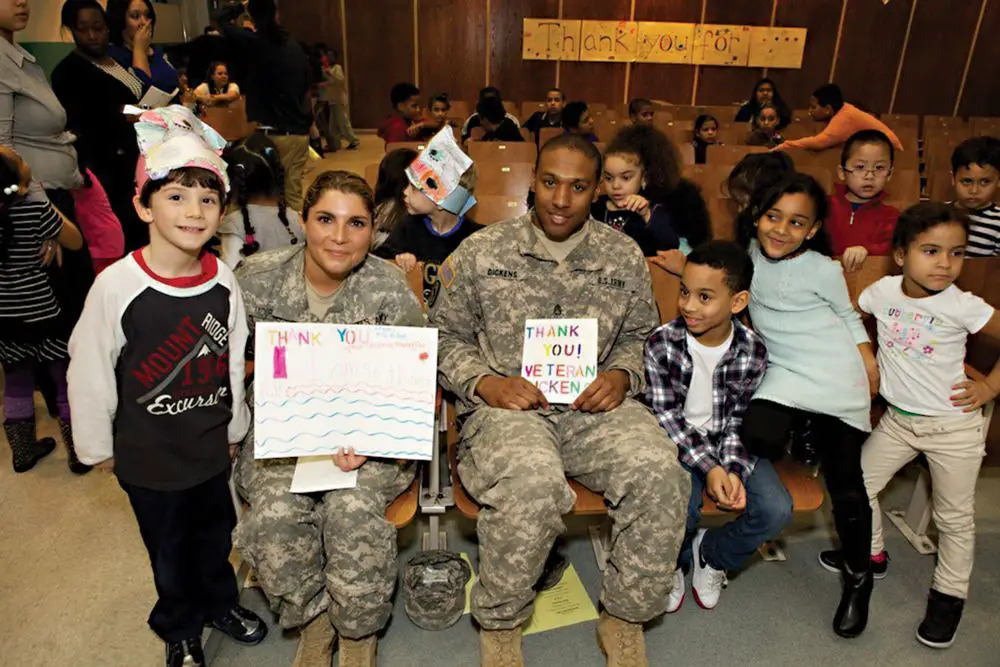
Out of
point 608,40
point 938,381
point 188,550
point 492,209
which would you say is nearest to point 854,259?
point 938,381

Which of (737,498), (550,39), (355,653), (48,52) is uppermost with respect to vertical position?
(550,39)

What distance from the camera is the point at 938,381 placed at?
2240 mm

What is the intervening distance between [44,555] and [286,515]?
4.56 feet

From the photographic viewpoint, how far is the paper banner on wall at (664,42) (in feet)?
37.7

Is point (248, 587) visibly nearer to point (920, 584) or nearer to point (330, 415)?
point (330, 415)

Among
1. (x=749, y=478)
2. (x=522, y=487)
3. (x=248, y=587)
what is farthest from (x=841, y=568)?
(x=248, y=587)

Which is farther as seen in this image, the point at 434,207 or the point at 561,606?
the point at 434,207

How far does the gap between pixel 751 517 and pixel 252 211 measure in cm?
237

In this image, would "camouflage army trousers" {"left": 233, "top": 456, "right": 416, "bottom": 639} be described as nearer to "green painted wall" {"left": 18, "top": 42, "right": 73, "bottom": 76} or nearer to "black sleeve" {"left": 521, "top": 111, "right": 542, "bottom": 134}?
"black sleeve" {"left": 521, "top": 111, "right": 542, "bottom": 134}

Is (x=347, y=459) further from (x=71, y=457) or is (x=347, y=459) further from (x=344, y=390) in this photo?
(x=71, y=457)

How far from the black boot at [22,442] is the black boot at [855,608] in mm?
3510

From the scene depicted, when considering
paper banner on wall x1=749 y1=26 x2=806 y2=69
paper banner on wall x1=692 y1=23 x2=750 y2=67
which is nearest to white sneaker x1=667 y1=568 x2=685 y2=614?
paper banner on wall x1=692 y1=23 x2=750 y2=67

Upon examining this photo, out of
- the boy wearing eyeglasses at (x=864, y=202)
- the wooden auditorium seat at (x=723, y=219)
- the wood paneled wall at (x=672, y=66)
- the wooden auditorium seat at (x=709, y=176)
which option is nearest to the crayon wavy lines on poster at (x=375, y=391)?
the boy wearing eyeglasses at (x=864, y=202)

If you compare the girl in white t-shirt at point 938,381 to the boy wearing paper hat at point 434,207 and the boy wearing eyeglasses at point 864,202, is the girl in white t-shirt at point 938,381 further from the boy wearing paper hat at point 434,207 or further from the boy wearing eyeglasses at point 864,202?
the boy wearing paper hat at point 434,207
